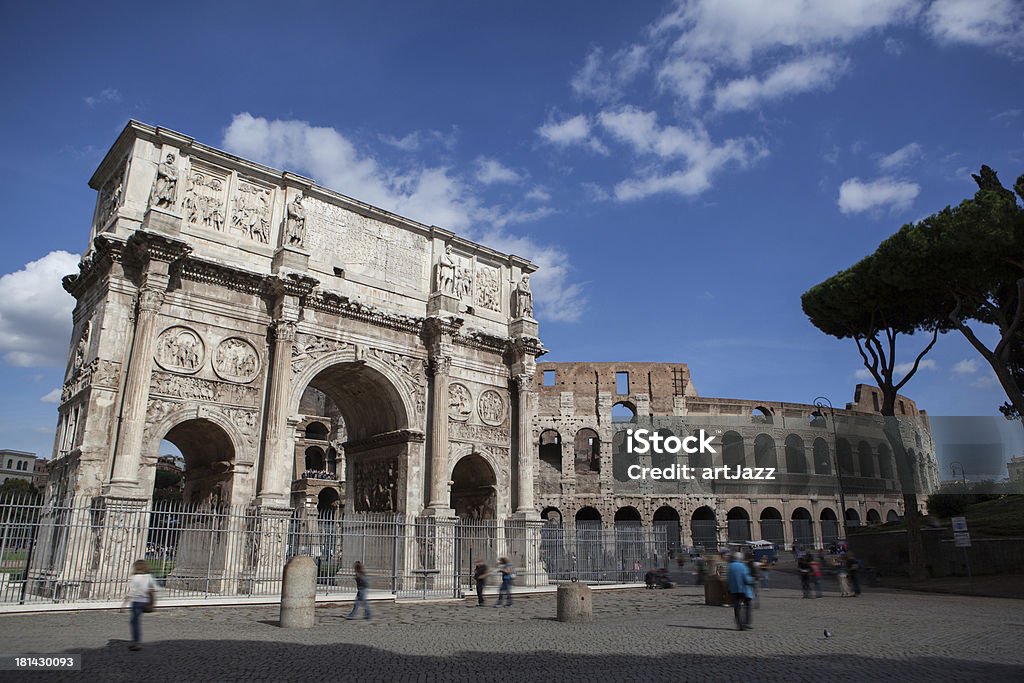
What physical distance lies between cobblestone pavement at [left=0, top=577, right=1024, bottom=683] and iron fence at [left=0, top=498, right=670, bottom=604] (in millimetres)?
1651

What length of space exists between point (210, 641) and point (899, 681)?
7.38 m

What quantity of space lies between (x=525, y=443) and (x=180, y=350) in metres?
9.94

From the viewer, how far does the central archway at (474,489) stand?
68.2ft

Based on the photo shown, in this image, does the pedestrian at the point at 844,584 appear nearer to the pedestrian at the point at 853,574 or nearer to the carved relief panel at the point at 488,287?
the pedestrian at the point at 853,574

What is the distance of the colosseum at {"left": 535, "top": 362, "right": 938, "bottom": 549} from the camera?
4047cm

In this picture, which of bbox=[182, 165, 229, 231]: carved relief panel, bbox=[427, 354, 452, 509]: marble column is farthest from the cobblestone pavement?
bbox=[182, 165, 229, 231]: carved relief panel

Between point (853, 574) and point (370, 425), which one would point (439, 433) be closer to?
point (370, 425)

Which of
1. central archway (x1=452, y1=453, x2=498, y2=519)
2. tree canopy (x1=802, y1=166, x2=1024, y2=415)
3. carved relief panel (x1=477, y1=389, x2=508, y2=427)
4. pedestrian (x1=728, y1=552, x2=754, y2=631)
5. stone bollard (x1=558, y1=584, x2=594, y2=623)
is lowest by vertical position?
stone bollard (x1=558, y1=584, x2=594, y2=623)

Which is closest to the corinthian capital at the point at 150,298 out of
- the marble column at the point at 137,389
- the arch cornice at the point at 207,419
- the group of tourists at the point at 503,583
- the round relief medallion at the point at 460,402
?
the marble column at the point at 137,389

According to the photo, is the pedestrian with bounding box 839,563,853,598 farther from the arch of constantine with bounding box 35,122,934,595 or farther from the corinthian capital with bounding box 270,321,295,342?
the corinthian capital with bounding box 270,321,295,342

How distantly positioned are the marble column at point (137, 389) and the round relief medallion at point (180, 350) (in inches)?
20.7

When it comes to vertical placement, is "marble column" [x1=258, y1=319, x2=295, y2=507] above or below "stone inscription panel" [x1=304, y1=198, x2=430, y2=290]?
below

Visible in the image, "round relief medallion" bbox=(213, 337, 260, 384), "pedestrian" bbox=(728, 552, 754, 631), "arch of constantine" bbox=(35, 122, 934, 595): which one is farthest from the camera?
"round relief medallion" bbox=(213, 337, 260, 384)

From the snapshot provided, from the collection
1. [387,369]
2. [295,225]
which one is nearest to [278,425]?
[387,369]
